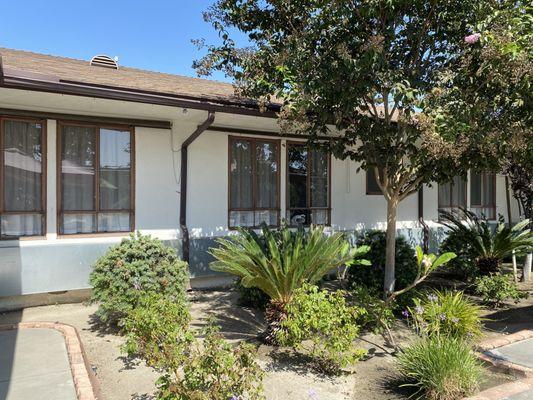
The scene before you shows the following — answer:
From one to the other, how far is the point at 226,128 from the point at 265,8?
2633 mm

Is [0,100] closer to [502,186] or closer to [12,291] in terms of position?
[12,291]

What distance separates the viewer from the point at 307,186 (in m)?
9.11

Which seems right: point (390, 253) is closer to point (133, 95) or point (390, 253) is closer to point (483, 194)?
point (133, 95)

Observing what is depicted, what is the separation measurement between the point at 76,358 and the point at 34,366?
0.37m

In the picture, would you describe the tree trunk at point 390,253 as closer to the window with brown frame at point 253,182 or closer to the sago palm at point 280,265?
the sago palm at point 280,265

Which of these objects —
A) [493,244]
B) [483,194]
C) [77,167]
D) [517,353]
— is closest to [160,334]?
[517,353]

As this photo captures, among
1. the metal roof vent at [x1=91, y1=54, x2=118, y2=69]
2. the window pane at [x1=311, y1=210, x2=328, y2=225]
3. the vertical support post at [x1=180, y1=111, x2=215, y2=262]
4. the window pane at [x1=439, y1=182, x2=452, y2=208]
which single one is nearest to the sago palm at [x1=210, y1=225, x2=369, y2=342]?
the vertical support post at [x1=180, y1=111, x2=215, y2=262]

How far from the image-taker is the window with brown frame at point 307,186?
8.91 meters

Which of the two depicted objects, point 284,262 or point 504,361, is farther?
point 284,262

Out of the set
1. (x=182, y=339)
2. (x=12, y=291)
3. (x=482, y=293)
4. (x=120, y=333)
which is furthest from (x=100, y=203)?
(x=482, y=293)

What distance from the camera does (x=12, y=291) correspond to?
615cm

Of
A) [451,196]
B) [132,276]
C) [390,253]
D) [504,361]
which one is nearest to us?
[504,361]

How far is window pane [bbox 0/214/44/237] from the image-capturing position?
6.28 meters

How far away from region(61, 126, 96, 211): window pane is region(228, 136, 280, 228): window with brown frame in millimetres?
2463
